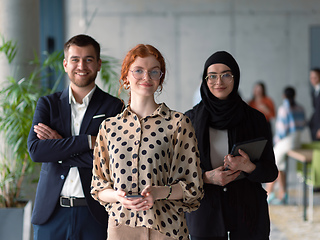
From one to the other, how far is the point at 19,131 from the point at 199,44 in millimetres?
6649

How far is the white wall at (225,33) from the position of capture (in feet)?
31.7

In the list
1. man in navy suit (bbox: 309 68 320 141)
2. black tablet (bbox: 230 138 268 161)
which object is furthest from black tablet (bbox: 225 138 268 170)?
man in navy suit (bbox: 309 68 320 141)

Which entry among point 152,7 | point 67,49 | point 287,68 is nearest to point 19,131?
point 67,49

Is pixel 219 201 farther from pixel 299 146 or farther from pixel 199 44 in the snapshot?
pixel 199 44

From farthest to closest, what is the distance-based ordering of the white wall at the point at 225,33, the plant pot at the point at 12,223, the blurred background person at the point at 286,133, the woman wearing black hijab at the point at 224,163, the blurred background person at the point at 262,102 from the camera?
1. the white wall at the point at 225,33
2. the blurred background person at the point at 262,102
3. the blurred background person at the point at 286,133
4. the plant pot at the point at 12,223
5. the woman wearing black hijab at the point at 224,163

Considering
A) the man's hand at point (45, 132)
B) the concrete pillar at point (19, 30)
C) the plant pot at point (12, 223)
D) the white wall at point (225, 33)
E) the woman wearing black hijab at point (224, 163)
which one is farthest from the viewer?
the white wall at point (225, 33)

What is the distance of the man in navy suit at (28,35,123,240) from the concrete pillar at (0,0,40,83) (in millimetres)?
1731

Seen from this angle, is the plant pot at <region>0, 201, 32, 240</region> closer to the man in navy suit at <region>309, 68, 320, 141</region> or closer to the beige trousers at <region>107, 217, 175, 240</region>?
the beige trousers at <region>107, 217, 175, 240</region>

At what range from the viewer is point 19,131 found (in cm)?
364

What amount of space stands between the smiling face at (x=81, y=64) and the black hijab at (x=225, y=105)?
616 mm

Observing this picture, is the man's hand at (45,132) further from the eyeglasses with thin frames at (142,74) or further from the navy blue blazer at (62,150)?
the eyeglasses with thin frames at (142,74)

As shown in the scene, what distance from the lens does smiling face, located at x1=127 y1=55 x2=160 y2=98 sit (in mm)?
1995

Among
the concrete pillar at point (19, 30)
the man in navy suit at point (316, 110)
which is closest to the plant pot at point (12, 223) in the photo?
the concrete pillar at point (19, 30)

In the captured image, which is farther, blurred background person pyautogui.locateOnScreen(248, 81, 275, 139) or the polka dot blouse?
blurred background person pyautogui.locateOnScreen(248, 81, 275, 139)
